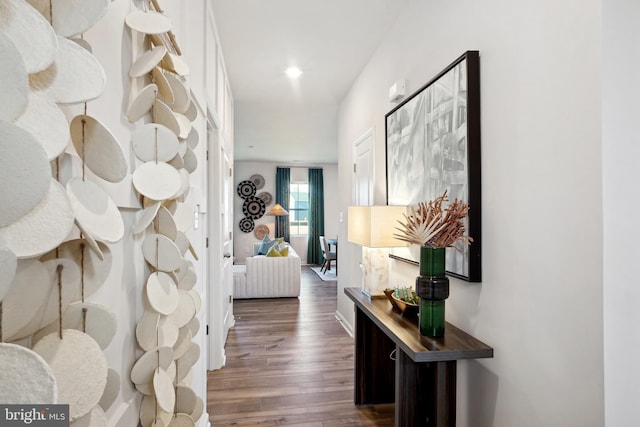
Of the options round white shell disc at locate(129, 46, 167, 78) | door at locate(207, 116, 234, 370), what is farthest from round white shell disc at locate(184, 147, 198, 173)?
door at locate(207, 116, 234, 370)

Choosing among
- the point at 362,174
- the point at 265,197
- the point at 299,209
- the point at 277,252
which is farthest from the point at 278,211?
the point at 362,174

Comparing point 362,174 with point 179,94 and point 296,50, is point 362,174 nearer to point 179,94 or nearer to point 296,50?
point 296,50

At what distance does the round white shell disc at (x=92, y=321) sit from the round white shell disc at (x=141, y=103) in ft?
1.59

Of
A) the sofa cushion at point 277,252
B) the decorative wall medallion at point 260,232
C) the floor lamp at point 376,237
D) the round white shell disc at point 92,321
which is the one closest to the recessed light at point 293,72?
the floor lamp at point 376,237

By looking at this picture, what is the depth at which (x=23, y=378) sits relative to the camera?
394 mm

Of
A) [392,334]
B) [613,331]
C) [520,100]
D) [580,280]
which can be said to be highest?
[520,100]

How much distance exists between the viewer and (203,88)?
216cm

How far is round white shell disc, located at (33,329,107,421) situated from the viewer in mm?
537

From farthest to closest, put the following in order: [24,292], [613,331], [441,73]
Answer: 1. [441,73]
2. [613,331]
3. [24,292]

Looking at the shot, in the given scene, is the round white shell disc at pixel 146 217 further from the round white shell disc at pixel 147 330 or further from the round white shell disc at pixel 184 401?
the round white shell disc at pixel 184 401

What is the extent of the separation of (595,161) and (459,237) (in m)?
0.60

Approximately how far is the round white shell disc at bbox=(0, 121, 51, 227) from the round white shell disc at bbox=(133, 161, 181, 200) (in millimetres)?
540

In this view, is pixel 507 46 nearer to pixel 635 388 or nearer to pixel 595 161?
pixel 595 161

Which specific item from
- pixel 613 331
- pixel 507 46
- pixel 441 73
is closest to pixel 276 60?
pixel 441 73
